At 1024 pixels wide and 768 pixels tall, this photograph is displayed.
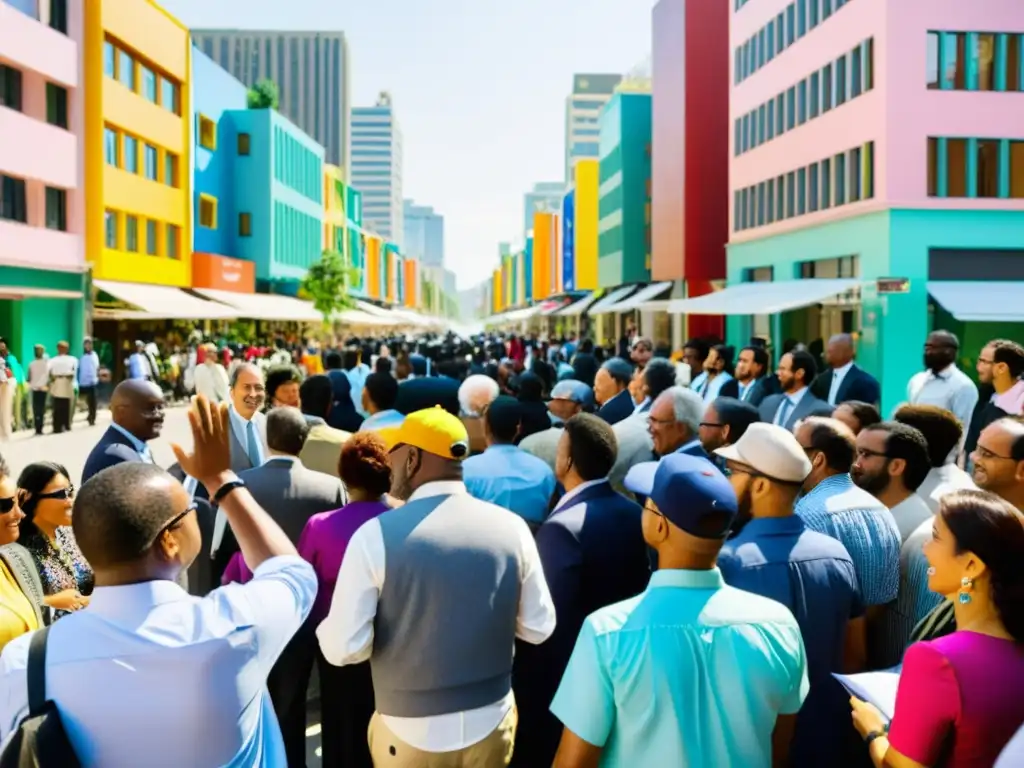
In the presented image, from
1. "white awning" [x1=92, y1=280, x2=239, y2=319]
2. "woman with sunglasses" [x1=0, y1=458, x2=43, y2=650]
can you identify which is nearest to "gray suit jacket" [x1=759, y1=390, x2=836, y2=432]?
"woman with sunglasses" [x1=0, y1=458, x2=43, y2=650]

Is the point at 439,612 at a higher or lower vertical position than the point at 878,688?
higher

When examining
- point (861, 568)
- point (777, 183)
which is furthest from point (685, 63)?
point (861, 568)

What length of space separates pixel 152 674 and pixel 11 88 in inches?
1233

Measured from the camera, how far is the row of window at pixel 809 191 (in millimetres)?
30125

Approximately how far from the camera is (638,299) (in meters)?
45.0

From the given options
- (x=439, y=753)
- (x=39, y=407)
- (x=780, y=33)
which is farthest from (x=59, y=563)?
(x=780, y=33)

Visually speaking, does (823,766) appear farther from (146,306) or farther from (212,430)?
(146,306)

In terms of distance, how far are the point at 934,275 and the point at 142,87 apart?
27.8 meters

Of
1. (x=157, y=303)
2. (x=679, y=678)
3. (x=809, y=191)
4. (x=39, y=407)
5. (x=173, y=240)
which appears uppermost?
(x=809, y=191)

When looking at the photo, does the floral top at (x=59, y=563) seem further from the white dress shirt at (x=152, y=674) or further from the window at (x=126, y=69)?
the window at (x=126, y=69)

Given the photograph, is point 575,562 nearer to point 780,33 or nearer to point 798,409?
point 798,409

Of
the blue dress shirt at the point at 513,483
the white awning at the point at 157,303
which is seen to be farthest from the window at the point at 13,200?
the blue dress shirt at the point at 513,483

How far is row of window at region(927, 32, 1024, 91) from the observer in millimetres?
28141

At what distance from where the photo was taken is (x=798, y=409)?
8805 mm
